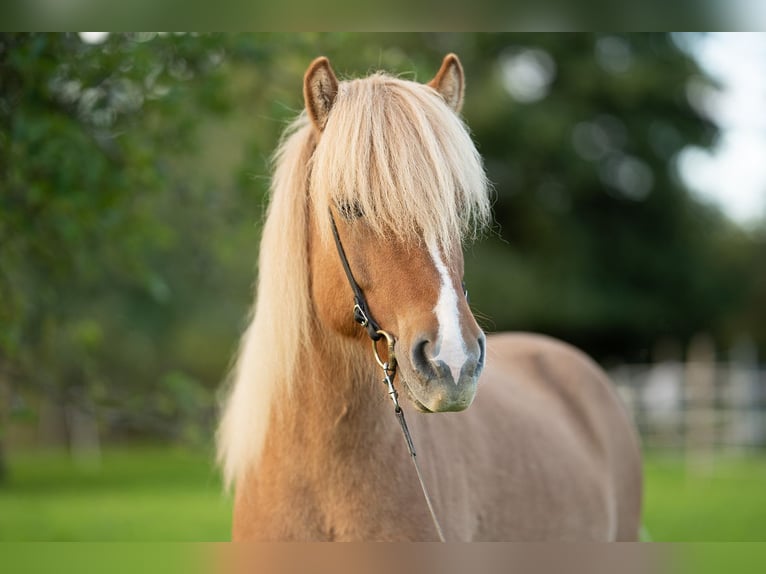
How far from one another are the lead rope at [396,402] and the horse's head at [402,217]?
0.15 ft

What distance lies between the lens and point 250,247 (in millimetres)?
15484

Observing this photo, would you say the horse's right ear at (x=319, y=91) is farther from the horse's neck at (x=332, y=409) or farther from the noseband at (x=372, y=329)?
the horse's neck at (x=332, y=409)

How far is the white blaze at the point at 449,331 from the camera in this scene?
217 cm

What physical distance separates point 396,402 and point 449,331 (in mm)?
365

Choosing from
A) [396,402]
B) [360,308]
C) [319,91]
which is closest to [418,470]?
[396,402]

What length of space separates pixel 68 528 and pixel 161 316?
1088 centimetres

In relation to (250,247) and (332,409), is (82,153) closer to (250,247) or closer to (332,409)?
(332,409)

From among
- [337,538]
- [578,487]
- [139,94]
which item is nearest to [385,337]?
[337,538]

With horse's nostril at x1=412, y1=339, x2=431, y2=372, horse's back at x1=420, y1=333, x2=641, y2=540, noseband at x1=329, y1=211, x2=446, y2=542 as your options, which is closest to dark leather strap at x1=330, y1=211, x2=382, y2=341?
noseband at x1=329, y1=211, x2=446, y2=542

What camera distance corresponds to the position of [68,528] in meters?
7.65

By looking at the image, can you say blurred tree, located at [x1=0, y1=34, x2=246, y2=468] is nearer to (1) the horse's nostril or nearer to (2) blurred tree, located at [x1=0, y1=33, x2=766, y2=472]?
(2) blurred tree, located at [x1=0, y1=33, x2=766, y2=472]

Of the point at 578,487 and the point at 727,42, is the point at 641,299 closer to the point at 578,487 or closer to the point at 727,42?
the point at 727,42

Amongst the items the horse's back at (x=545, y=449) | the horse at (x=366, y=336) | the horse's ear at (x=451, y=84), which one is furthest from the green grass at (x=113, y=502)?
the horse's ear at (x=451, y=84)

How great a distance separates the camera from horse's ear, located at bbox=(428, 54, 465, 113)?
2.86 m
